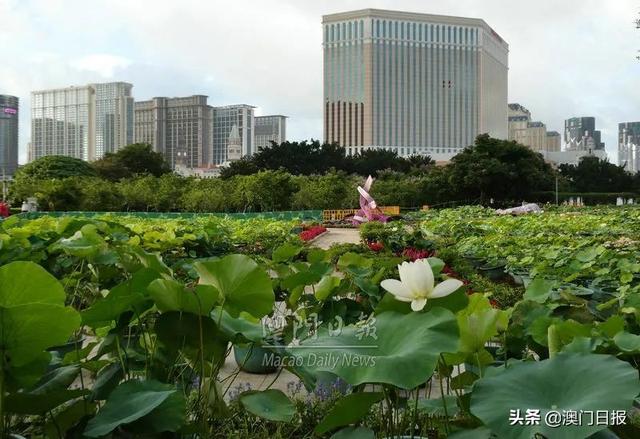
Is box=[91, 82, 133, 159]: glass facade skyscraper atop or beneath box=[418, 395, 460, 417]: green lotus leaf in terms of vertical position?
atop

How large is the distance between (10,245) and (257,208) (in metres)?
18.4

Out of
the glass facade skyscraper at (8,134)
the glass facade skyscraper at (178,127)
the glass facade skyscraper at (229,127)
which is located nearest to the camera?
the glass facade skyscraper at (8,134)

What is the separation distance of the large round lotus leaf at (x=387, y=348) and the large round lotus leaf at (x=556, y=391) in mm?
78

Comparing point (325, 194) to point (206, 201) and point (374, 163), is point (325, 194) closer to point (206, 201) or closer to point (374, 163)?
point (206, 201)

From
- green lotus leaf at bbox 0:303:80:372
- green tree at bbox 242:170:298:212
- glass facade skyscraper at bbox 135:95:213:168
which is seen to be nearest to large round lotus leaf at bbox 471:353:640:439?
green lotus leaf at bbox 0:303:80:372

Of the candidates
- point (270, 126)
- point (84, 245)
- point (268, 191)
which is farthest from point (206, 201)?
point (270, 126)

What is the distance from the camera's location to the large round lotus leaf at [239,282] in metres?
1.05

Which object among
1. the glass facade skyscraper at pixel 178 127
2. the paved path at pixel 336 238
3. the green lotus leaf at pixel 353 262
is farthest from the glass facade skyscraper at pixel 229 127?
the green lotus leaf at pixel 353 262

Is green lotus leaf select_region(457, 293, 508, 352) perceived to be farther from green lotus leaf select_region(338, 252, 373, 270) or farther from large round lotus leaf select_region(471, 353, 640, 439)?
green lotus leaf select_region(338, 252, 373, 270)

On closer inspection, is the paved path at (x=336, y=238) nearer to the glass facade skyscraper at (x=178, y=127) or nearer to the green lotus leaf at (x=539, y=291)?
the green lotus leaf at (x=539, y=291)

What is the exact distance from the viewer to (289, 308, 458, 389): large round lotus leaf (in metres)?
0.83

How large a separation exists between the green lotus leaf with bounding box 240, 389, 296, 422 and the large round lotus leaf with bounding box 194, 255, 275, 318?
14 cm

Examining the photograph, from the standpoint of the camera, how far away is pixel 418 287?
1.00 m

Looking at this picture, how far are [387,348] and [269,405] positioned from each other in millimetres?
276
